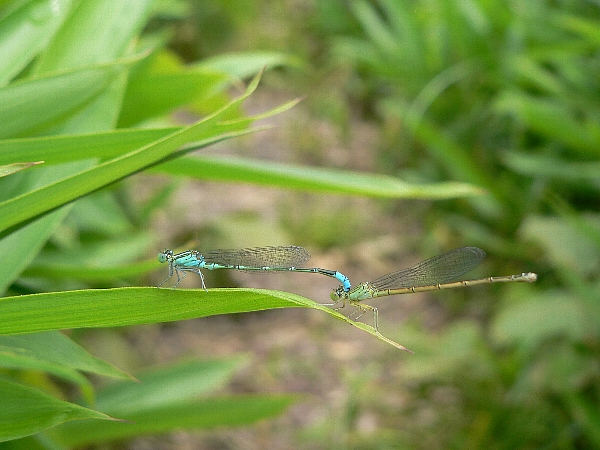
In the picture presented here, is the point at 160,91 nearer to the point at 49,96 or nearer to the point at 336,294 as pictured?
the point at 49,96

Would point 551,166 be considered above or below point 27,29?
above

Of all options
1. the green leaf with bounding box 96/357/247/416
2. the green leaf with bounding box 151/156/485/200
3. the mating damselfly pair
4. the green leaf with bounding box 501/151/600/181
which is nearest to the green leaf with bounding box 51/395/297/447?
the green leaf with bounding box 96/357/247/416

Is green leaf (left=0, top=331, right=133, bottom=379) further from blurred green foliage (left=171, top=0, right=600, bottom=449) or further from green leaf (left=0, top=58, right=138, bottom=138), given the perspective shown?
blurred green foliage (left=171, top=0, right=600, bottom=449)

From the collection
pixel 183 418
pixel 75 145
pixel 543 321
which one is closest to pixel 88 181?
pixel 75 145

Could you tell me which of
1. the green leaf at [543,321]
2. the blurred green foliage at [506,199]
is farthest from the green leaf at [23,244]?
the green leaf at [543,321]

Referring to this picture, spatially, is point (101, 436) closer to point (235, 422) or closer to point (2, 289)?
point (235, 422)

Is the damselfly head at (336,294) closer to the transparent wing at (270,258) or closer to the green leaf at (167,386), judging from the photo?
the transparent wing at (270,258)

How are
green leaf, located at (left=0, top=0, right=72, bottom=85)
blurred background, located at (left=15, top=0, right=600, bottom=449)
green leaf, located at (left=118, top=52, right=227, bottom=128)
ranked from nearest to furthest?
green leaf, located at (left=0, top=0, right=72, bottom=85)
green leaf, located at (left=118, top=52, right=227, bottom=128)
blurred background, located at (left=15, top=0, right=600, bottom=449)
